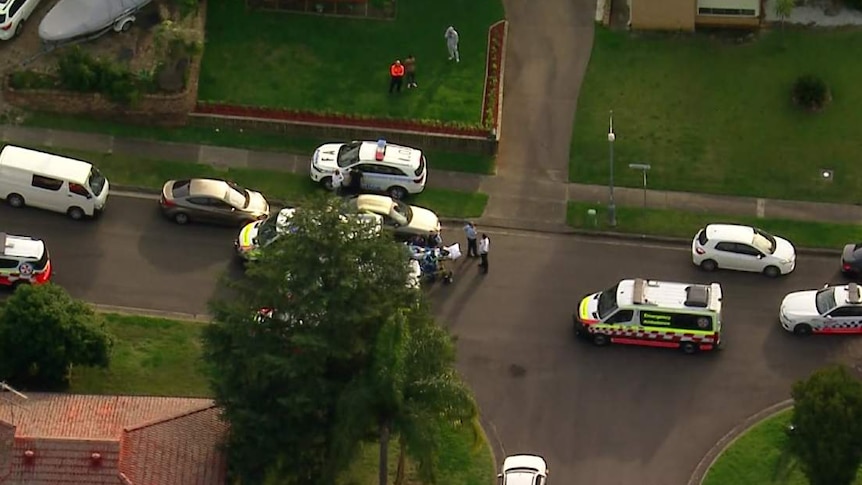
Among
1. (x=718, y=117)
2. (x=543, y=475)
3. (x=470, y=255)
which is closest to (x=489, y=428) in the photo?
(x=543, y=475)

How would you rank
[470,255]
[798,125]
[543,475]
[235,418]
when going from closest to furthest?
[235,418]
[543,475]
[470,255]
[798,125]

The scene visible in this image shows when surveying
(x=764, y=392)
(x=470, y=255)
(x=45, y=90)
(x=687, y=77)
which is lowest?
(x=764, y=392)

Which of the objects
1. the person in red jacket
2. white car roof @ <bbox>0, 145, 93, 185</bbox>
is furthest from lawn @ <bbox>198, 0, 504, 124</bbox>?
white car roof @ <bbox>0, 145, 93, 185</bbox>

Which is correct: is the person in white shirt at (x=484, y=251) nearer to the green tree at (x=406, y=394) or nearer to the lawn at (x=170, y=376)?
the lawn at (x=170, y=376)

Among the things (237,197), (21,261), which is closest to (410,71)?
(237,197)

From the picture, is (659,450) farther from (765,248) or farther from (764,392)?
(765,248)

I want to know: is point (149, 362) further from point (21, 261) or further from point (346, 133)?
point (346, 133)
